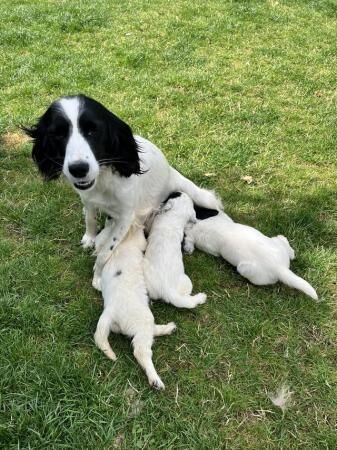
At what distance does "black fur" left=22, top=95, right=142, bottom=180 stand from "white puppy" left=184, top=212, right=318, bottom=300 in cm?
66

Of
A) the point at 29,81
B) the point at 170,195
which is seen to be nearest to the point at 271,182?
the point at 170,195

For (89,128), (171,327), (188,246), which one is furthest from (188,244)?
(89,128)

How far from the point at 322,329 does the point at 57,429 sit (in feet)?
5.45

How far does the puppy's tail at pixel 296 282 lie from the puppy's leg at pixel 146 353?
93cm

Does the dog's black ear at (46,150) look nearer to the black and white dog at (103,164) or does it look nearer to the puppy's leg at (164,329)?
the black and white dog at (103,164)

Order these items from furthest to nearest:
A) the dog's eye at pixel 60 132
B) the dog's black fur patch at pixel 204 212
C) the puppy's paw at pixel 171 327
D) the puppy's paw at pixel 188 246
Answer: the dog's black fur patch at pixel 204 212 < the puppy's paw at pixel 188 246 < the puppy's paw at pixel 171 327 < the dog's eye at pixel 60 132

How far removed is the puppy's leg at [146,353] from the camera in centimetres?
276

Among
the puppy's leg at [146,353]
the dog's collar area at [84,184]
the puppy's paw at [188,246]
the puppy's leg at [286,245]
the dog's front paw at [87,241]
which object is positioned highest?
the dog's collar area at [84,184]

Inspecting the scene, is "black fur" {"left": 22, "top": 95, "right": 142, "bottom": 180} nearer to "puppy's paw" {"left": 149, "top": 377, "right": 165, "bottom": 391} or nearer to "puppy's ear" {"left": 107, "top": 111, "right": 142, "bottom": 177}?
"puppy's ear" {"left": 107, "top": 111, "right": 142, "bottom": 177}

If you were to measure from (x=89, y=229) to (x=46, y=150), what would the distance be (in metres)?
0.81

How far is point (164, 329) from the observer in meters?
3.06

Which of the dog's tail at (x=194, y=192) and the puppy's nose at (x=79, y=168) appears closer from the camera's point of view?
the puppy's nose at (x=79, y=168)

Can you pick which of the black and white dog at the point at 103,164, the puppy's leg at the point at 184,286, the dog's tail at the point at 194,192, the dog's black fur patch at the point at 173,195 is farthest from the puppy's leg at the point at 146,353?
the dog's tail at the point at 194,192

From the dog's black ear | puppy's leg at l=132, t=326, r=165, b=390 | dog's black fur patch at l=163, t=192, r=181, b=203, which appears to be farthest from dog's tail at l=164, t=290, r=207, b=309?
the dog's black ear
